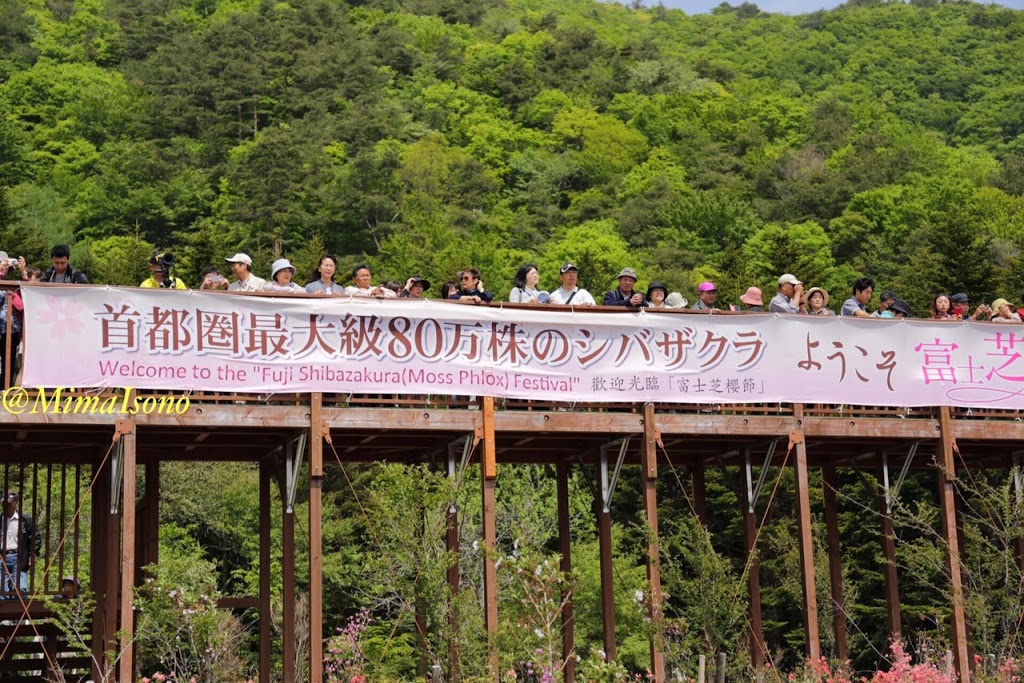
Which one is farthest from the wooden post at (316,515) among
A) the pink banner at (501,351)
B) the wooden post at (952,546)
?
the wooden post at (952,546)

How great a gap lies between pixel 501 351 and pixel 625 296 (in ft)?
6.86

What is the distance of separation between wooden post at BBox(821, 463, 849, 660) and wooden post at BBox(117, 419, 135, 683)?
9.21 meters

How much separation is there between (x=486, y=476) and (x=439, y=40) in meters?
118

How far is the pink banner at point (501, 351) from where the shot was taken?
1678 centimetres

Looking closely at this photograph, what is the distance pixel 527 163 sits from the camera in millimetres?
105438

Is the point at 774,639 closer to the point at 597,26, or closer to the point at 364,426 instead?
the point at 364,426

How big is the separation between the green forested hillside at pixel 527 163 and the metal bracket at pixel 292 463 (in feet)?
43.4

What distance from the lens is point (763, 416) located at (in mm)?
19391

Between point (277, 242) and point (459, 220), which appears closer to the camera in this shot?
point (277, 242)

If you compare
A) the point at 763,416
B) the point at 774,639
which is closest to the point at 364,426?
the point at 763,416

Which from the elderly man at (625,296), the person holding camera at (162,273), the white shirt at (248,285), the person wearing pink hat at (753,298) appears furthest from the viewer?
the person wearing pink hat at (753,298)

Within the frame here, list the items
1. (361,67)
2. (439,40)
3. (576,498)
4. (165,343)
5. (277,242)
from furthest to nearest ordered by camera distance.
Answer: (439,40) → (361,67) → (277,242) → (576,498) → (165,343)

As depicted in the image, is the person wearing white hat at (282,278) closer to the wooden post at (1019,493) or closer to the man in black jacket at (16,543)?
the man in black jacket at (16,543)

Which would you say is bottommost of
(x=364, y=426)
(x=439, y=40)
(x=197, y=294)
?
(x=364, y=426)
